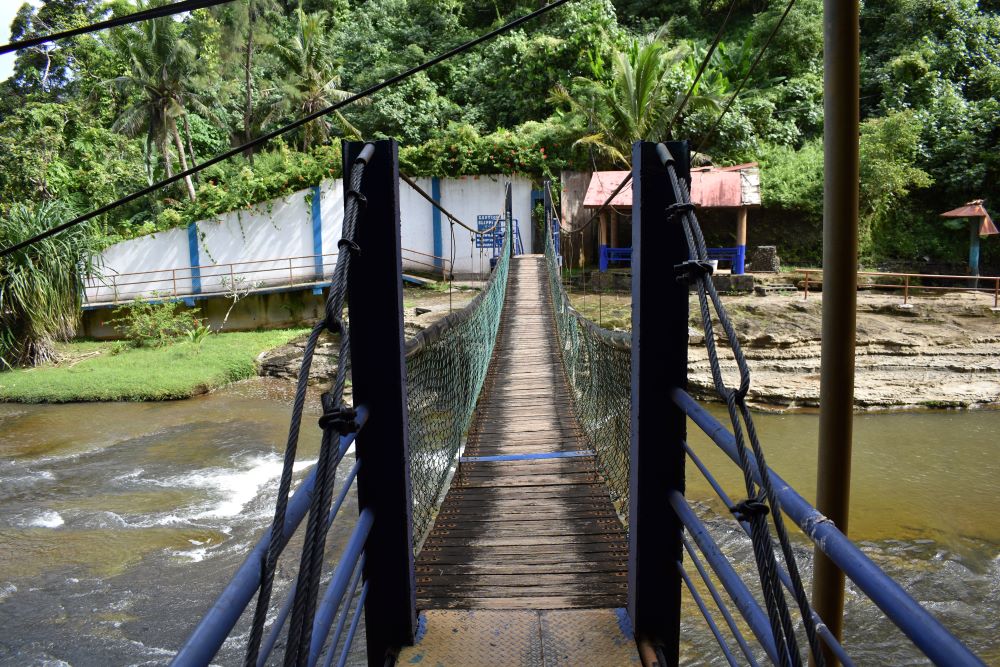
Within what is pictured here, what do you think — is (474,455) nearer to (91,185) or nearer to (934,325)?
(934,325)

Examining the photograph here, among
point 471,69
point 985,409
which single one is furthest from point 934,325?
point 471,69

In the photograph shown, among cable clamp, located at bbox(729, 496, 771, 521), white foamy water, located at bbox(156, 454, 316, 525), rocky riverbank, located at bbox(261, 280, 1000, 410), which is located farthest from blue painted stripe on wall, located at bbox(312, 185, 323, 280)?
cable clamp, located at bbox(729, 496, 771, 521)

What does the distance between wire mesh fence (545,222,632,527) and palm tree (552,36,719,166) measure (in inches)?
386

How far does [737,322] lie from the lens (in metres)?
10.4

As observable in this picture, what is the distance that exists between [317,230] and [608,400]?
13.1m

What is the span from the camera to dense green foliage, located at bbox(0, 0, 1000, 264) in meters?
13.8

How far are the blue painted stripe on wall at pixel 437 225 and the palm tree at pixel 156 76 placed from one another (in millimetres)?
5666

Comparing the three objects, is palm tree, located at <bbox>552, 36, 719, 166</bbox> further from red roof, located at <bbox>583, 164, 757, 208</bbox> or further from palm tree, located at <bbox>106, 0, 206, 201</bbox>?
palm tree, located at <bbox>106, 0, 206, 201</bbox>

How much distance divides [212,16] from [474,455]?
19492 mm

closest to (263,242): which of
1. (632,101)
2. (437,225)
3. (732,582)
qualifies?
(437,225)

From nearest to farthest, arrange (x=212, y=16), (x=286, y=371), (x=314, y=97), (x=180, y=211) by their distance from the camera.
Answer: (x=286, y=371), (x=180, y=211), (x=314, y=97), (x=212, y=16)

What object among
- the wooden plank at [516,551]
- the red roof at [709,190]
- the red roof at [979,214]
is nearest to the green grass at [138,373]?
the red roof at [709,190]

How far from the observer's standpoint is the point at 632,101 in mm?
13328

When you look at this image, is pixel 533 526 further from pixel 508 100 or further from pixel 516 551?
pixel 508 100
